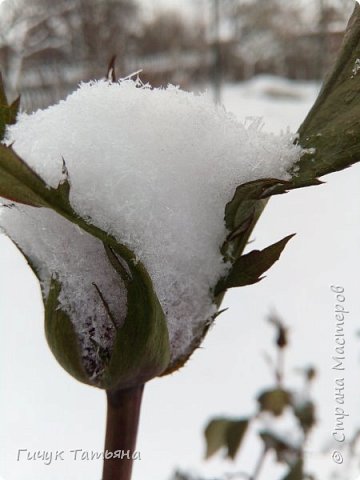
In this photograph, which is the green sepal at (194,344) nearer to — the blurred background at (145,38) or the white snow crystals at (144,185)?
the white snow crystals at (144,185)

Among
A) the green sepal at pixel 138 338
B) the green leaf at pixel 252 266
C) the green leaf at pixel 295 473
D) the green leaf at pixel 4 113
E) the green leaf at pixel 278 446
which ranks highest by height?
the green leaf at pixel 278 446

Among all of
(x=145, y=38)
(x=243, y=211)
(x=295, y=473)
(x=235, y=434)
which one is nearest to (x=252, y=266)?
(x=243, y=211)

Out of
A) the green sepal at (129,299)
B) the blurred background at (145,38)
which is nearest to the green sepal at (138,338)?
the green sepal at (129,299)

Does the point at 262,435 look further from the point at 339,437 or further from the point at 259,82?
the point at 259,82

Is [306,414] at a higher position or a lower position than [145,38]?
lower

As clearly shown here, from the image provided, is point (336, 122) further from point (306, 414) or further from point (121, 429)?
point (306, 414)

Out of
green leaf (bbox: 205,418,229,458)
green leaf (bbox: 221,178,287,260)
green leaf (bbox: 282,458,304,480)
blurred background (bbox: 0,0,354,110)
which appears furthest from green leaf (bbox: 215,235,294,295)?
blurred background (bbox: 0,0,354,110)
